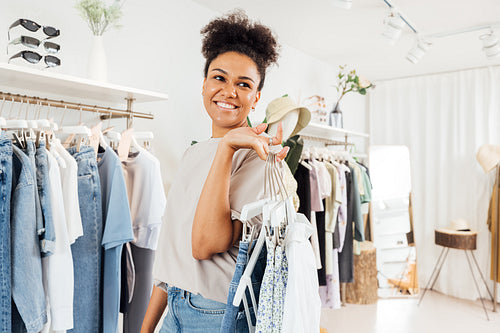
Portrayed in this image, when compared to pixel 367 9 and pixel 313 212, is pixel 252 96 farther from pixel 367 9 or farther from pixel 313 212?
pixel 367 9

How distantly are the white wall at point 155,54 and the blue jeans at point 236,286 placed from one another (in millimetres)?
1514

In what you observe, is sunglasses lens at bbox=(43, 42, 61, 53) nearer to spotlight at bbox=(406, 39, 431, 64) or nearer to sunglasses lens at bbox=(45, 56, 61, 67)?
sunglasses lens at bbox=(45, 56, 61, 67)

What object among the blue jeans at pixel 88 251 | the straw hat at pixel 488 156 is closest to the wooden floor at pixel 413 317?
the straw hat at pixel 488 156

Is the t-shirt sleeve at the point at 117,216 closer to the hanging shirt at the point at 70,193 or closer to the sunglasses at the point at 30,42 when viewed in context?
the hanging shirt at the point at 70,193

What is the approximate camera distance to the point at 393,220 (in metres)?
4.39

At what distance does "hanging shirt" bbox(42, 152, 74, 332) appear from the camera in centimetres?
137

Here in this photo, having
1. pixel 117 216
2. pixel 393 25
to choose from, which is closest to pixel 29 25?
pixel 117 216

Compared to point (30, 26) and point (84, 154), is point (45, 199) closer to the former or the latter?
point (84, 154)

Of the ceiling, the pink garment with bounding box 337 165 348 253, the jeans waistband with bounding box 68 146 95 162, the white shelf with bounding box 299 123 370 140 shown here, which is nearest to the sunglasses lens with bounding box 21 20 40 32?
the jeans waistband with bounding box 68 146 95 162

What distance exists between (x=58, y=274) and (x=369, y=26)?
110 inches

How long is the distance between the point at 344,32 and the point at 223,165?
2766 mm

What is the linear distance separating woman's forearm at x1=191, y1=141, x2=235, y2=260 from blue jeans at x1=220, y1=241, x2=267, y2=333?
0.07 meters

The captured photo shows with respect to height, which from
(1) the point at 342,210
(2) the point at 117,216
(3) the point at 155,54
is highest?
(3) the point at 155,54

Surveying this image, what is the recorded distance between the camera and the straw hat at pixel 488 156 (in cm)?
390
